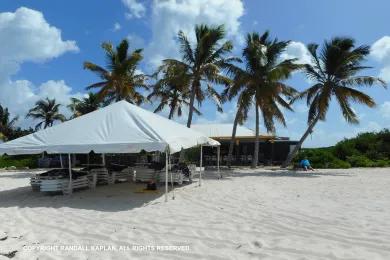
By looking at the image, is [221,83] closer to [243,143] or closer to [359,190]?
[243,143]

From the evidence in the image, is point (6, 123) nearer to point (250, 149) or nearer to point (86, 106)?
point (86, 106)

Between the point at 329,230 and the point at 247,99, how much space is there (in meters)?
16.1

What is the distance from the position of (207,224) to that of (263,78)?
53.4 ft

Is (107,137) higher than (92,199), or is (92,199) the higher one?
(107,137)

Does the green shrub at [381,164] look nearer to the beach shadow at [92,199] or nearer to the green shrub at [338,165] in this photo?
Result: the green shrub at [338,165]

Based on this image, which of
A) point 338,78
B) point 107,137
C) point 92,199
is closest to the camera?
point 107,137

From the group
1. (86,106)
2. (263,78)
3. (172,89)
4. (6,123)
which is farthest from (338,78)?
(6,123)

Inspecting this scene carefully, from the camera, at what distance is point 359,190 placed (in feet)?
40.2

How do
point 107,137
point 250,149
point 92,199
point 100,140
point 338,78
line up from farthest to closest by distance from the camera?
point 250,149 < point 338,78 < point 92,199 < point 107,137 < point 100,140

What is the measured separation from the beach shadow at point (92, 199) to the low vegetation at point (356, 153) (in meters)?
15.6

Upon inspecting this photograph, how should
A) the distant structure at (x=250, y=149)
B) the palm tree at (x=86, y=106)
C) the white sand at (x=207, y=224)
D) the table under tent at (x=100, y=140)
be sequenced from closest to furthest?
the white sand at (x=207, y=224)
the table under tent at (x=100, y=140)
the distant structure at (x=250, y=149)
the palm tree at (x=86, y=106)

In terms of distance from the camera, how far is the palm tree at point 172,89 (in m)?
22.6

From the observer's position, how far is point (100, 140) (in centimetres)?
1013

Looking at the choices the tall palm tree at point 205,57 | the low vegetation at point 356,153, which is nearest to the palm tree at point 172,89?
the tall palm tree at point 205,57
